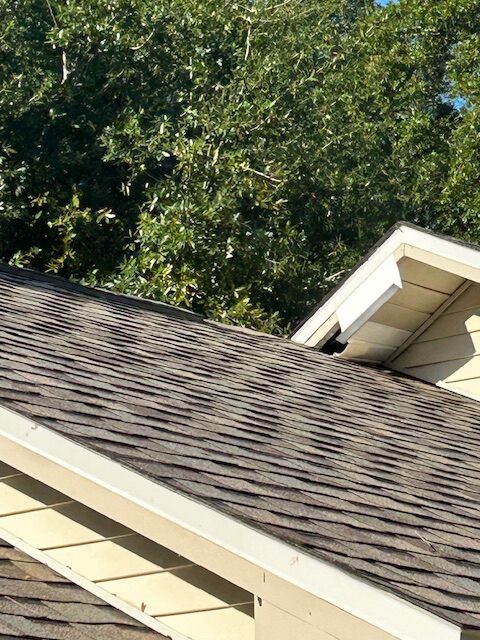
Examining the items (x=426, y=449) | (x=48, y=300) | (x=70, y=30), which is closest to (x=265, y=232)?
(x=70, y=30)

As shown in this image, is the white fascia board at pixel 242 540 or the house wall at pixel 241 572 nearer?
the white fascia board at pixel 242 540

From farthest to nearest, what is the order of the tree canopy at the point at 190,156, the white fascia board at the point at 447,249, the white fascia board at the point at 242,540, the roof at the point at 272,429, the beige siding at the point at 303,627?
the tree canopy at the point at 190,156, the white fascia board at the point at 447,249, the roof at the point at 272,429, the beige siding at the point at 303,627, the white fascia board at the point at 242,540

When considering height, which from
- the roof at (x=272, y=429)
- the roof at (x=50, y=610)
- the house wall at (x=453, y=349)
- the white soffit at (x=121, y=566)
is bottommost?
the roof at (x=50, y=610)

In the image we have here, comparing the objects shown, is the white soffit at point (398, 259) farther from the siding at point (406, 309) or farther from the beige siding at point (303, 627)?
the beige siding at point (303, 627)

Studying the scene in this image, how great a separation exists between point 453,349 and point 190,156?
35.9ft

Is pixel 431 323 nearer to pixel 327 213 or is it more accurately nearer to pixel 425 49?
pixel 327 213

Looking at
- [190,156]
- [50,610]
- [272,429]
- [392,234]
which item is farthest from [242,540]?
[190,156]

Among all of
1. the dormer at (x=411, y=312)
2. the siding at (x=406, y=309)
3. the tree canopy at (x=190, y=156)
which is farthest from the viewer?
the tree canopy at (x=190, y=156)

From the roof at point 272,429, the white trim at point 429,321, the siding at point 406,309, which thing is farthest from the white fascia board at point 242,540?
the white trim at point 429,321

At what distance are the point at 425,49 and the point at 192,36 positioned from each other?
280 inches

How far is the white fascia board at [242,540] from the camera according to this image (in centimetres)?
343

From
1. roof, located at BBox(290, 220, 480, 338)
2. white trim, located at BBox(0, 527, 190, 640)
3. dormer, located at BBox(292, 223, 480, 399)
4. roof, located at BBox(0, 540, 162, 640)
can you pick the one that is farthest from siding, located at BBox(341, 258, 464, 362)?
roof, located at BBox(0, 540, 162, 640)

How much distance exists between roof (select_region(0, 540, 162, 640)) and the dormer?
4.21 m

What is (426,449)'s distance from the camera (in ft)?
22.0
